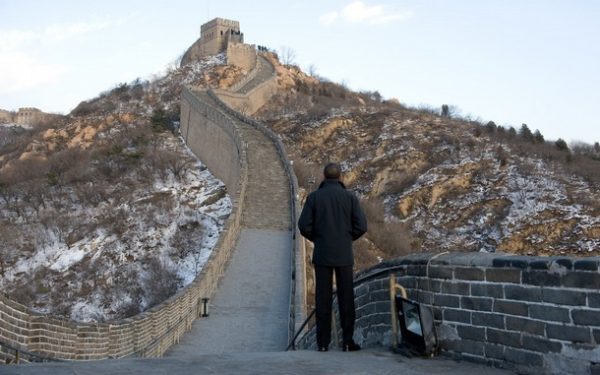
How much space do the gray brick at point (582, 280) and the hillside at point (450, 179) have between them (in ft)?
63.3

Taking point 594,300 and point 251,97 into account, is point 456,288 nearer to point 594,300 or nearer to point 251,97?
point 594,300

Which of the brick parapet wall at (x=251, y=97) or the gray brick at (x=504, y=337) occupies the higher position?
the brick parapet wall at (x=251, y=97)

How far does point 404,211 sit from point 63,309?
1692 centimetres

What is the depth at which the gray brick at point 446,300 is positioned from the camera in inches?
234

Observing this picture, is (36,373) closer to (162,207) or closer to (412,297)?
(412,297)

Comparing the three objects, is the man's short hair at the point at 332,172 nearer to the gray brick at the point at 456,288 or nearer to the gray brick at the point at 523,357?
the gray brick at the point at 456,288

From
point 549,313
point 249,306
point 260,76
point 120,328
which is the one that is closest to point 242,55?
point 260,76

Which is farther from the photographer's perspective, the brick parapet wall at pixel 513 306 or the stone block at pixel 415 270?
the stone block at pixel 415 270

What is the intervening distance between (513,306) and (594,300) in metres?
0.82

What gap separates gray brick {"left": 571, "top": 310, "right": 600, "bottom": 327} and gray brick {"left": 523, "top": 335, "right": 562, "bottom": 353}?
264 mm

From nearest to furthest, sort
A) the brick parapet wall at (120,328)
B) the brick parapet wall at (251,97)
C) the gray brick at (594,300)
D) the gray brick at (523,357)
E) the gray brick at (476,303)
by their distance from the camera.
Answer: the gray brick at (594,300)
the gray brick at (523,357)
the gray brick at (476,303)
the brick parapet wall at (120,328)
the brick parapet wall at (251,97)

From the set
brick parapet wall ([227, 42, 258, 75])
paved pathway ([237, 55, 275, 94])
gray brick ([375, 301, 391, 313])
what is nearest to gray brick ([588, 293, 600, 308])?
gray brick ([375, 301, 391, 313])

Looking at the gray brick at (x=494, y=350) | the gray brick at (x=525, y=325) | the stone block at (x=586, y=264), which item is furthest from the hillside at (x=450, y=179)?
the stone block at (x=586, y=264)

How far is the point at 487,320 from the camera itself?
5.63 metres
